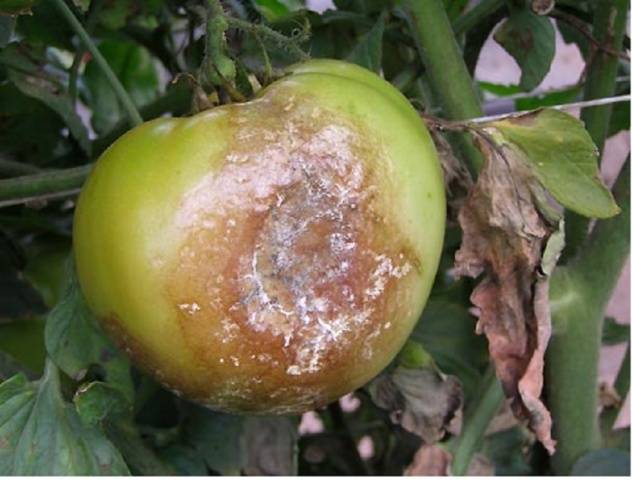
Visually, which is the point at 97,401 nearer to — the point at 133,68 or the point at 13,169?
the point at 13,169

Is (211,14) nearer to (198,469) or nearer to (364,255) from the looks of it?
(364,255)

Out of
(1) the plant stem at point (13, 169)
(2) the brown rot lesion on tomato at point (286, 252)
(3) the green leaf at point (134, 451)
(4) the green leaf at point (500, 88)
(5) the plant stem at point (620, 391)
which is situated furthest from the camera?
(4) the green leaf at point (500, 88)

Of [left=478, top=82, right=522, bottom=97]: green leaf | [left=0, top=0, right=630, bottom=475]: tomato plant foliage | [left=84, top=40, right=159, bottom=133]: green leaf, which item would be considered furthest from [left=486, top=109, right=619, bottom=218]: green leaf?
[left=84, top=40, right=159, bottom=133]: green leaf

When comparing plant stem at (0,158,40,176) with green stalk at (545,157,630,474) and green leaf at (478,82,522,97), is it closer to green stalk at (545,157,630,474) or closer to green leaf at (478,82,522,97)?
green stalk at (545,157,630,474)

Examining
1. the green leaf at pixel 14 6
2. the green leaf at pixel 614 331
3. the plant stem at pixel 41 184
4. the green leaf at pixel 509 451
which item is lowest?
the green leaf at pixel 509 451

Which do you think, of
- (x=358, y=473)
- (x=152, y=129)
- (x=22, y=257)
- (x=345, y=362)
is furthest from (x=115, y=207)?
(x=358, y=473)

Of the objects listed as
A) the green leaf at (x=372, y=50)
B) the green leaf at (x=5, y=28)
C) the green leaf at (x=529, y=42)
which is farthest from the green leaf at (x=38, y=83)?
the green leaf at (x=529, y=42)

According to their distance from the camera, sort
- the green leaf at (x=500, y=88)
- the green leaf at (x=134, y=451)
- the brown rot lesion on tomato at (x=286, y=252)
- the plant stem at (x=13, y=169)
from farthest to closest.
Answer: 1. the green leaf at (x=500, y=88)
2. the plant stem at (x=13, y=169)
3. the green leaf at (x=134, y=451)
4. the brown rot lesion on tomato at (x=286, y=252)

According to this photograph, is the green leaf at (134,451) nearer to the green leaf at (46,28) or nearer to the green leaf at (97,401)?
the green leaf at (97,401)
